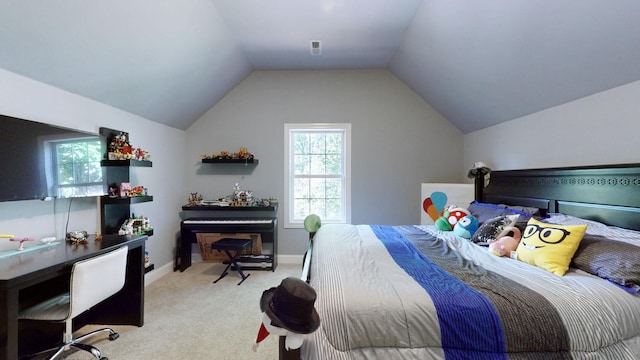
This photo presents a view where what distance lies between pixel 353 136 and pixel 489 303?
119 inches

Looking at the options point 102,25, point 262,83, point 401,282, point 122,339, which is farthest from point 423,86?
point 122,339

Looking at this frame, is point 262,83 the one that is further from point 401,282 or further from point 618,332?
point 618,332

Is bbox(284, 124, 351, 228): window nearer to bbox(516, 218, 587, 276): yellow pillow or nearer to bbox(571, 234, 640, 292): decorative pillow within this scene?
bbox(516, 218, 587, 276): yellow pillow

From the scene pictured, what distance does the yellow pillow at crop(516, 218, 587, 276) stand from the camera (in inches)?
59.7

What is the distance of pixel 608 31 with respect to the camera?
159 cm

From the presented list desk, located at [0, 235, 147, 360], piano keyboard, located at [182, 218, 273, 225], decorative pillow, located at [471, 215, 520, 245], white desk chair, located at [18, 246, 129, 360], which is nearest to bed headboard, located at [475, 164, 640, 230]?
decorative pillow, located at [471, 215, 520, 245]

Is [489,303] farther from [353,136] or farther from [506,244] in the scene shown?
[353,136]

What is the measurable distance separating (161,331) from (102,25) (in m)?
2.36

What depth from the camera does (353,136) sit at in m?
3.93

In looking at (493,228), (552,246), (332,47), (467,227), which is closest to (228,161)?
(332,47)

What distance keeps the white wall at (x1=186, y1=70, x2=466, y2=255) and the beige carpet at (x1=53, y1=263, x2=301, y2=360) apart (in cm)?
120

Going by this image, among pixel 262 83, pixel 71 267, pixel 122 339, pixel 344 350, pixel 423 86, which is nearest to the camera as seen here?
pixel 344 350

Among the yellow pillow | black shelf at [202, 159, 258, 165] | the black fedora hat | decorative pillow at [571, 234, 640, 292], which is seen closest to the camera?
the black fedora hat

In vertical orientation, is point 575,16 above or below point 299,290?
above
